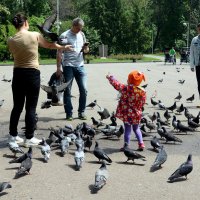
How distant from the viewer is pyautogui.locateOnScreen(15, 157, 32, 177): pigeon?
5.96 metres

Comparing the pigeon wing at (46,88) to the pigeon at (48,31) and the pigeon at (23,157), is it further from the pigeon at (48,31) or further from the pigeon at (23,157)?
the pigeon at (23,157)

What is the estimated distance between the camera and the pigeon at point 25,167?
5961 millimetres

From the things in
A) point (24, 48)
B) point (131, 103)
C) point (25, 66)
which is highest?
point (24, 48)

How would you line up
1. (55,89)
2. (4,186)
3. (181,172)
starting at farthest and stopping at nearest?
(55,89), (181,172), (4,186)

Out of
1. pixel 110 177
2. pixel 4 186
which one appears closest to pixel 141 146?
pixel 110 177

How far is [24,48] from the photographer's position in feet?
23.5

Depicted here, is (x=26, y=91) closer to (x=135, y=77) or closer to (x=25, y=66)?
(x=25, y=66)

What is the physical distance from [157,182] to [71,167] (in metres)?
1.31

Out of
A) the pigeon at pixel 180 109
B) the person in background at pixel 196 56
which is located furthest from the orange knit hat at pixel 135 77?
the person in background at pixel 196 56

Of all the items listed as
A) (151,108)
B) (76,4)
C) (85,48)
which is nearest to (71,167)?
(85,48)

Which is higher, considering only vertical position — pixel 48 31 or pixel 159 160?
pixel 48 31

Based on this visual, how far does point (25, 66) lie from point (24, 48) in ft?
0.93

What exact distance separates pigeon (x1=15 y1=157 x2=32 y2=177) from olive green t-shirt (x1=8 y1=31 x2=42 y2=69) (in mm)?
1743

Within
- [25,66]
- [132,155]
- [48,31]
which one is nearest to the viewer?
[132,155]
